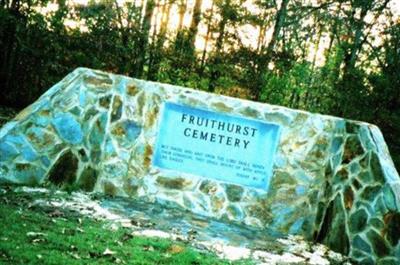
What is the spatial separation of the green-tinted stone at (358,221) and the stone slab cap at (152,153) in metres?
0.47

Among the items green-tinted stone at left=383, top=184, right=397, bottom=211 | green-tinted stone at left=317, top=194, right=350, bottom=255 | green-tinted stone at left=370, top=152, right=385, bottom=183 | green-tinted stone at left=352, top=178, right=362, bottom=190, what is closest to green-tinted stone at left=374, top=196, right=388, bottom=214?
green-tinted stone at left=383, top=184, right=397, bottom=211

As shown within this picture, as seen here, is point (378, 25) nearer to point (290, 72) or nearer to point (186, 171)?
point (290, 72)

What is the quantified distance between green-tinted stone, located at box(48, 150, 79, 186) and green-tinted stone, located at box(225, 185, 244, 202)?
2263mm

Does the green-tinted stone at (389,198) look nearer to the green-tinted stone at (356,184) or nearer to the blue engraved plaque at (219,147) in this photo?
the green-tinted stone at (356,184)

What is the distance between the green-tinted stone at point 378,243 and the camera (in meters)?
5.53

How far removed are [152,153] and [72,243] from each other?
2.87 metres

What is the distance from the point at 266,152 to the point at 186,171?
1.23 meters

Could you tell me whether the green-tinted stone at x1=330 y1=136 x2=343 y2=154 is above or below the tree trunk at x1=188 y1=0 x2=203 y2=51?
below

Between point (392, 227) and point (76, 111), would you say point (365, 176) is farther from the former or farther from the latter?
point (76, 111)

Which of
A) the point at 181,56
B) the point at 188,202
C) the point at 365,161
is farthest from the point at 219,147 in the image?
the point at 181,56

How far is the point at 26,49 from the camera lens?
1205 centimetres

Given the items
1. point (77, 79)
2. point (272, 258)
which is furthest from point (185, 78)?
point (272, 258)

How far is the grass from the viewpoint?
393cm

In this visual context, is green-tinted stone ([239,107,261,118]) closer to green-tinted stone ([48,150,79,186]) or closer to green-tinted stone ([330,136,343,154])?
green-tinted stone ([330,136,343,154])
